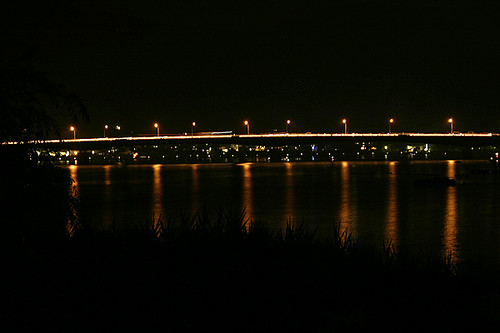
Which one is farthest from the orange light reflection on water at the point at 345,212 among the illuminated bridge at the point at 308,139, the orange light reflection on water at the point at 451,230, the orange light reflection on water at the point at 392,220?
the illuminated bridge at the point at 308,139

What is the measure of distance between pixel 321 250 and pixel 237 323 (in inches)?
123

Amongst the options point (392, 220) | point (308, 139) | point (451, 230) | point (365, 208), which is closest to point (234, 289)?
point (451, 230)

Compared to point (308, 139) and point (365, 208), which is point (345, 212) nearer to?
point (365, 208)

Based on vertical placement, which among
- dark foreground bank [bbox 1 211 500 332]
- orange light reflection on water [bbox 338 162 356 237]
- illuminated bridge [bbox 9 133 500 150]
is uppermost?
illuminated bridge [bbox 9 133 500 150]

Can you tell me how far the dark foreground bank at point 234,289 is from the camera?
9062 millimetres

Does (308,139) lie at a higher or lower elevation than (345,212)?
higher

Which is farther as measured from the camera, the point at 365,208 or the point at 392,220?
the point at 365,208

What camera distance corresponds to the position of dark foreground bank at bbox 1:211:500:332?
9062mm

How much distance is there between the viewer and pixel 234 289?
9.97 m

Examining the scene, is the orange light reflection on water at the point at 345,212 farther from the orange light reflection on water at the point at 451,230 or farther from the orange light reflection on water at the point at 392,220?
the orange light reflection on water at the point at 451,230

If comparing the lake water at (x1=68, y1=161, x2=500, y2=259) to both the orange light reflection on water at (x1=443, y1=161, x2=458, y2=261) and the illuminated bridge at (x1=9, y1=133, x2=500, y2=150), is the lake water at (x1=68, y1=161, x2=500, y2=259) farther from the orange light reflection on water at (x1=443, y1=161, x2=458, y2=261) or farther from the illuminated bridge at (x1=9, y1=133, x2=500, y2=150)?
the illuminated bridge at (x1=9, y1=133, x2=500, y2=150)

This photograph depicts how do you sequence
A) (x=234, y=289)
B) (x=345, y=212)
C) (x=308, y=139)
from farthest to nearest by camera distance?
(x=308, y=139), (x=345, y=212), (x=234, y=289)

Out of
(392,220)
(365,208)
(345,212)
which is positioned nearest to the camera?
(392,220)

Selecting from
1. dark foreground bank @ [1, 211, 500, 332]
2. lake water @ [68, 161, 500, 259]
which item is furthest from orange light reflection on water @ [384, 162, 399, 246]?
dark foreground bank @ [1, 211, 500, 332]
